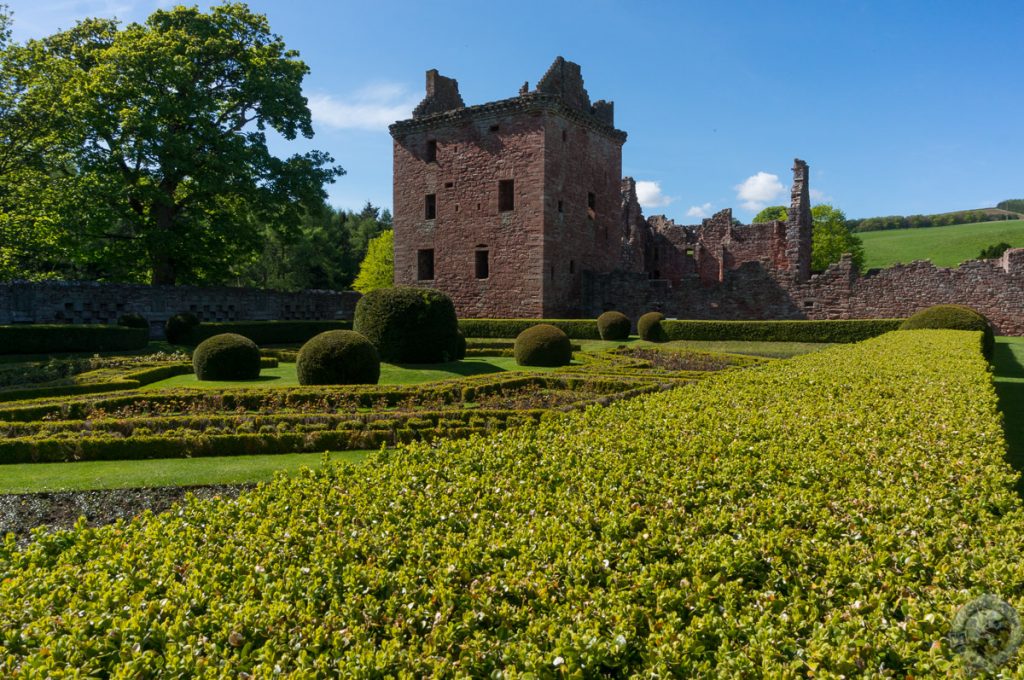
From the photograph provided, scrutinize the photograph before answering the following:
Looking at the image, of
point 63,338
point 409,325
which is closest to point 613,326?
point 409,325

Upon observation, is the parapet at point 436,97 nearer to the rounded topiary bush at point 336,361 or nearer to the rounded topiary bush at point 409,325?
the rounded topiary bush at point 409,325

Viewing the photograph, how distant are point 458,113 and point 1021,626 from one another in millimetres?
30999

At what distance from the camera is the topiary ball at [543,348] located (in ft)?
55.8

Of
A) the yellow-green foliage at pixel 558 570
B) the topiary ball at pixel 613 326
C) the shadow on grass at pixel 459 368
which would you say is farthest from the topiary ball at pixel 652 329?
the yellow-green foliage at pixel 558 570

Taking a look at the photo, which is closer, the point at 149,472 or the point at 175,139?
the point at 149,472

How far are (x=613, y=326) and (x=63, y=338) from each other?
60.0 feet

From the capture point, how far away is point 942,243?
204 feet

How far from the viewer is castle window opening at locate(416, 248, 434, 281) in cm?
3241

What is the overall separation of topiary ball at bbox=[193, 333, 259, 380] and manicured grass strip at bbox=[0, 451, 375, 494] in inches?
252

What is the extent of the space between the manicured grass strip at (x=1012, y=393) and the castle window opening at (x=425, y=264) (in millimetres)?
23065

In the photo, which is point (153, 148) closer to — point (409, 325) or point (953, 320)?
point (409, 325)

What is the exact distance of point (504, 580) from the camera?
8.11 ft

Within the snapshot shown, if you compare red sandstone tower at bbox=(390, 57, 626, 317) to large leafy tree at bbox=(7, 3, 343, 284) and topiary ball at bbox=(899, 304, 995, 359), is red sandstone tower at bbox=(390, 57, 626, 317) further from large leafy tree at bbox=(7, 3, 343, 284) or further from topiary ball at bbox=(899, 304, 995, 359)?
topiary ball at bbox=(899, 304, 995, 359)

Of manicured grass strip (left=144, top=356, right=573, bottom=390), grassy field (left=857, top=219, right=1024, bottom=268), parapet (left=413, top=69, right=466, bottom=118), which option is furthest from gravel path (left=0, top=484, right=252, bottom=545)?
grassy field (left=857, top=219, right=1024, bottom=268)
